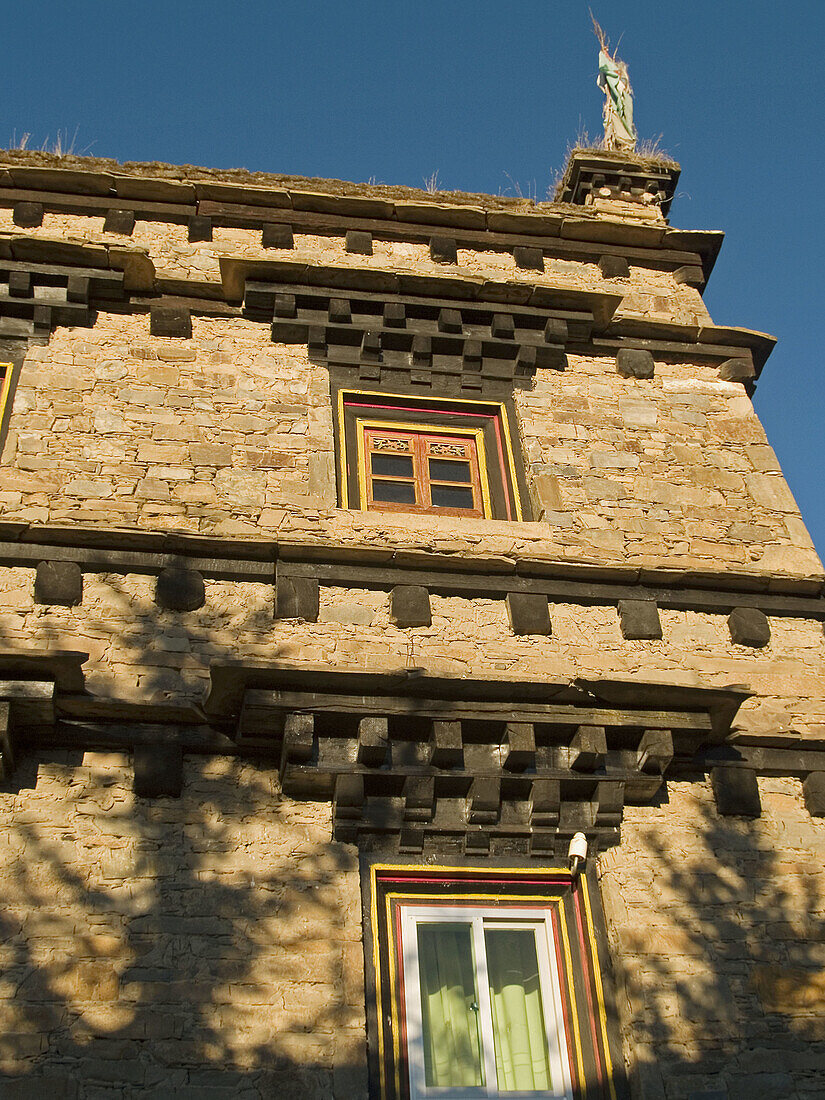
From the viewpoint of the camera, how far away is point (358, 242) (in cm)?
927

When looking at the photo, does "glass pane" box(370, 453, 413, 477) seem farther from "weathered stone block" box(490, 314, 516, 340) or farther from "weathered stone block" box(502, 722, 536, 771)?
"weathered stone block" box(502, 722, 536, 771)

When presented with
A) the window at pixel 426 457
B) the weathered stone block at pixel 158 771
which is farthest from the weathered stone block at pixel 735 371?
the weathered stone block at pixel 158 771

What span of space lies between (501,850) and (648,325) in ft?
14.9

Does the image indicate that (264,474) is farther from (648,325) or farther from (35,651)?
(648,325)

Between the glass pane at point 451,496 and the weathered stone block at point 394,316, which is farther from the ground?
the weathered stone block at point 394,316

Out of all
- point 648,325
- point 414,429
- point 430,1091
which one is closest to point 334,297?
point 414,429

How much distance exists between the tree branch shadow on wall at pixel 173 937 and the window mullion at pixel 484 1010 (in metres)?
0.61

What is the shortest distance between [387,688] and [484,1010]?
5.22 feet

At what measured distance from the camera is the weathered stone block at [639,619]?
6.83m

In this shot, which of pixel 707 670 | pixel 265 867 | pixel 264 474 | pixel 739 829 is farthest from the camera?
pixel 264 474

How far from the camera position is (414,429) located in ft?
26.4

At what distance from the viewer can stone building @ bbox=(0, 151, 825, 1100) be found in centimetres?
538

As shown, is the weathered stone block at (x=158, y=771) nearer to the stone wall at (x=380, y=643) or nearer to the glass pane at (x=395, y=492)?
the stone wall at (x=380, y=643)

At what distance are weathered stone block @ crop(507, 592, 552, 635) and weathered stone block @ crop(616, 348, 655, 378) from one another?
2.52 m
